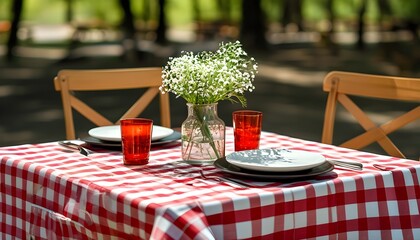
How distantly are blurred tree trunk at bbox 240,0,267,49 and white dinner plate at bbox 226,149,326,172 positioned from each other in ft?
55.5

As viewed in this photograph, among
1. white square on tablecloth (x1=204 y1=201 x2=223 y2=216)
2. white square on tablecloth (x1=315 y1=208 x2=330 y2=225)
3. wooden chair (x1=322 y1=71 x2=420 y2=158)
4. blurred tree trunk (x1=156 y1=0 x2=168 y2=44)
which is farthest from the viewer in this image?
blurred tree trunk (x1=156 y1=0 x2=168 y2=44)

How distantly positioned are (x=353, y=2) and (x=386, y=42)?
32.6ft

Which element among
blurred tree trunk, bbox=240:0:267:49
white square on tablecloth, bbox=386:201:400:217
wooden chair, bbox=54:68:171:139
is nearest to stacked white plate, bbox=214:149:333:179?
white square on tablecloth, bbox=386:201:400:217

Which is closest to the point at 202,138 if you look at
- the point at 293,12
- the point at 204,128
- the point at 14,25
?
the point at 204,128

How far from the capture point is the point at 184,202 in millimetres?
2037

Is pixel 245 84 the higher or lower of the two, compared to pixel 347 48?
higher

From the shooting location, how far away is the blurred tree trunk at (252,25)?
19312mm

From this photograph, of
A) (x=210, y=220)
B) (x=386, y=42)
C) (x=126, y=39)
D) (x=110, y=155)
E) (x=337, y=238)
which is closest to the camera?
(x=210, y=220)

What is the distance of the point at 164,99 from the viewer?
3789mm

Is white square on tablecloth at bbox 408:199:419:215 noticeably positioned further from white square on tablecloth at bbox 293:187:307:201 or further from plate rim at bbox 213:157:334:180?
white square on tablecloth at bbox 293:187:307:201

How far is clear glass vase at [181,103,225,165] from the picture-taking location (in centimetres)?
256

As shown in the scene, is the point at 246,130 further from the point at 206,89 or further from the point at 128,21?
the point at 128,21

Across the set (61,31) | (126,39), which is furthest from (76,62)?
(61,31)

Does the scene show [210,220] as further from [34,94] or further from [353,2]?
[353,2]
